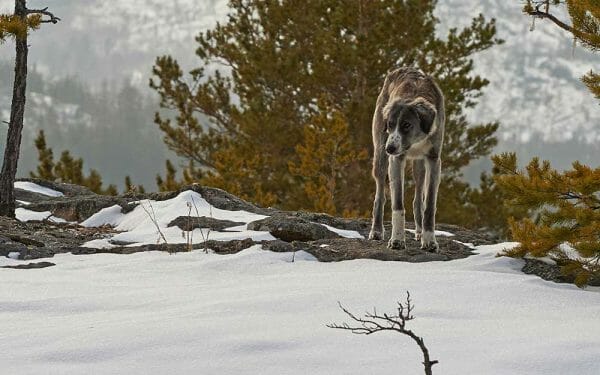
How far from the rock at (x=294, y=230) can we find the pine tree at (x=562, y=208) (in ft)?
8.05

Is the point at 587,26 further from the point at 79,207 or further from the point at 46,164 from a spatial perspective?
the point at 46,164

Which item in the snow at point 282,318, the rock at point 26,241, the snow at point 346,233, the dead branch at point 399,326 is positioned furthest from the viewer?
the snow at point 346,233

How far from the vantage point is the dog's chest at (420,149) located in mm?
7021

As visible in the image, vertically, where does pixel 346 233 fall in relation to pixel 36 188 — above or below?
below

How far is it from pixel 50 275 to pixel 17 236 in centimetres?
199

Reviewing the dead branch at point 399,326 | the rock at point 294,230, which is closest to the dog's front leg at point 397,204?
the rock at point 294,230

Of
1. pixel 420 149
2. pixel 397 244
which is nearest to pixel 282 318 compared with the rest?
pixel 397 244

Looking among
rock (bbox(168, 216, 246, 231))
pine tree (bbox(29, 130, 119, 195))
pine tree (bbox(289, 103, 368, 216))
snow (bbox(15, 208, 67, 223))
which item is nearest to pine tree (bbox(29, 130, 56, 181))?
pine tree (bbox(29, 130, 119, 195))

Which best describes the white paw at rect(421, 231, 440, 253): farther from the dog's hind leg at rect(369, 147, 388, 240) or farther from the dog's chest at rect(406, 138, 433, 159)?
the dog's hind leg at rect(369, 147, 388, 240)

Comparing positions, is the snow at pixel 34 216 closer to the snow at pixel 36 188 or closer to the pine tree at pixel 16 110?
the pine tree at pixel 16 110

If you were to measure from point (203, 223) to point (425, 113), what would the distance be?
3261 millimetres

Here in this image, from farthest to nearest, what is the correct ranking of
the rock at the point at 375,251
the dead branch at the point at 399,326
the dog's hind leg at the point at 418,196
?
1. the dog's hind leg at the point at 418,196
2. the rock at the point at 375,251
3. the dead branch at the point at 399,326

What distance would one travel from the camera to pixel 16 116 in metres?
10.6

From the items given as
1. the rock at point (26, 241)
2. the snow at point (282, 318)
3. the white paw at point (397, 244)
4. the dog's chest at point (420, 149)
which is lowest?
the snow at point (282, 318)
